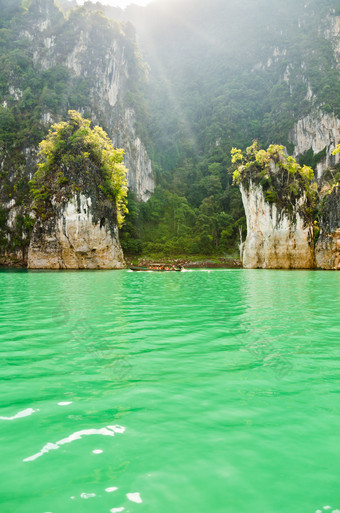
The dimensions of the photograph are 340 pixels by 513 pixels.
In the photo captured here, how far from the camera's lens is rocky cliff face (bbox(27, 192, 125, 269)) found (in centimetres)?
3759

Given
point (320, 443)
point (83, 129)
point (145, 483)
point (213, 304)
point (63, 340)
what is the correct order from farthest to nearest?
point (83, 129) → point (213, 304) → point (63, 340) → point (320, 443) → point (145, 483)

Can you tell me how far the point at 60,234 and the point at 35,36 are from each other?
54972 millimetres

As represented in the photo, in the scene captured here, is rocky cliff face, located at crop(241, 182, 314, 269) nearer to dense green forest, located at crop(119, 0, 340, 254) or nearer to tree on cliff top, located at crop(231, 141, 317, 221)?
tree on cliff top, located at crop(231, 141, 317, 221)


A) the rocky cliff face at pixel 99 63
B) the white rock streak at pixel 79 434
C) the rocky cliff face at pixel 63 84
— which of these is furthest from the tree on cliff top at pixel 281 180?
the white rock streak at pixel 79 434

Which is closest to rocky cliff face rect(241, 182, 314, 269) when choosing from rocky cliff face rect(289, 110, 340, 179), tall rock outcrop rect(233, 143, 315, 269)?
tall rock outcrop rect(233, 143, 315, 269)

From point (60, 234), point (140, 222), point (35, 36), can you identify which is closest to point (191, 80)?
point (35, 36)

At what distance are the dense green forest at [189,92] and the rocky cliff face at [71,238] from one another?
14.0 metres

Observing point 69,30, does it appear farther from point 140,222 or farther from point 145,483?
point 145,483

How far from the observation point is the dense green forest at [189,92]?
5925 centimetres

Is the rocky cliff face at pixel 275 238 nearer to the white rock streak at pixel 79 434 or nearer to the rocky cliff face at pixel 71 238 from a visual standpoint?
the rocky cliff face at pixel 71 238

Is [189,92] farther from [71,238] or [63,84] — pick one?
[71,238]

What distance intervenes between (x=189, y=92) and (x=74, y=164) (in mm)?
69769

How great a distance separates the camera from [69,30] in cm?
6819

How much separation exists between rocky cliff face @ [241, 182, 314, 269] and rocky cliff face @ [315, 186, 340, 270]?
73.6 inches
